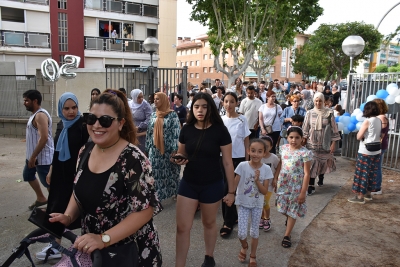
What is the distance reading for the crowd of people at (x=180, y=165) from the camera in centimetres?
189

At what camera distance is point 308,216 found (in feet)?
16.3

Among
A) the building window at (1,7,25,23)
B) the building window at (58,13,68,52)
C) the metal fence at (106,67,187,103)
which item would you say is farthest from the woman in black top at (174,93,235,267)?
→ the building window at (1,7,25,23)

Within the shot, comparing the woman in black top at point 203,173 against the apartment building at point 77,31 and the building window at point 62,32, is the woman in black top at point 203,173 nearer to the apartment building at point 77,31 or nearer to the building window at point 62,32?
the apartment building at point 77,31

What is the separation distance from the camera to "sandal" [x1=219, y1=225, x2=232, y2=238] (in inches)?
165

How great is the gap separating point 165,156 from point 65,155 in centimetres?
187

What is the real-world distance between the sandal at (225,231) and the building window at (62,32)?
25272mm

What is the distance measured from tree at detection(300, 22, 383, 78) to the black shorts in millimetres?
34050

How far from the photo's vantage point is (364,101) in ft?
27.0

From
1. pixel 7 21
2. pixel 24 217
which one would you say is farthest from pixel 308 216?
pixel 7 21

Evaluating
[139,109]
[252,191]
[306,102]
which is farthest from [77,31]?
[252,191]

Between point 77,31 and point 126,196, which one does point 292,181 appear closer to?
point 126,196

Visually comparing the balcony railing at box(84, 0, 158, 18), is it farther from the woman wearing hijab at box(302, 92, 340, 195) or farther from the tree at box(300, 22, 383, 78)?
the woman wearing hijab at box(302, 92, 340, 195)

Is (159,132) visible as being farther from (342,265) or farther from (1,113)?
(1,113)

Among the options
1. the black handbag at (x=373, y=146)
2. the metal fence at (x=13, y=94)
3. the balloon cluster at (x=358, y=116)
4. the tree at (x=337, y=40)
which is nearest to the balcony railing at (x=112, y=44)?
the metal fence at (x=13, y=94)
